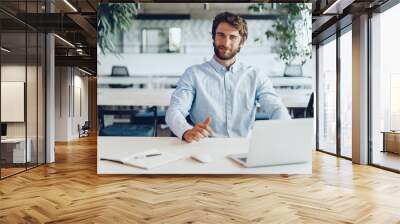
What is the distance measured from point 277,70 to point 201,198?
8.20 ft

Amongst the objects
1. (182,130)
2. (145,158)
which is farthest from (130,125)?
(182,130)

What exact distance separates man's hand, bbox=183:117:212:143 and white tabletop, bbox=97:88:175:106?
1.87 ft

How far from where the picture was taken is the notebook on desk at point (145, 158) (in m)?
6.15

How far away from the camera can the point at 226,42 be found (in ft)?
20.1

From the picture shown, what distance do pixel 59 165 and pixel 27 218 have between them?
402 centimetres

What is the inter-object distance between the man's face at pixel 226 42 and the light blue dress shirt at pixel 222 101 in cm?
18

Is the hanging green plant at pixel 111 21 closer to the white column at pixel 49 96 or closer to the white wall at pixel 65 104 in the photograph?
the white column at pixel 49 96

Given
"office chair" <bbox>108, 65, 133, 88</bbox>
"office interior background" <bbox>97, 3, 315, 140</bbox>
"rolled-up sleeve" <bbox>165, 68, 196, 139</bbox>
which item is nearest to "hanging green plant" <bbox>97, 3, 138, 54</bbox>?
"office interior background" <bbox>97, 3, 315, 140</bbox>

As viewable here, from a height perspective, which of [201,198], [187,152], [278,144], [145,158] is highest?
[278,144]

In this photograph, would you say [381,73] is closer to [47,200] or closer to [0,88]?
[47,200]

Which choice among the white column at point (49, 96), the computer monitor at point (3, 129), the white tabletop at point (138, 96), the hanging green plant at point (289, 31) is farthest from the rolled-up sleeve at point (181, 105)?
the white column at point (49, 96)

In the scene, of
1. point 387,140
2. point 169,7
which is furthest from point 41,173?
point 387,140

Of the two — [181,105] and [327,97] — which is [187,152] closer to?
[181,105]

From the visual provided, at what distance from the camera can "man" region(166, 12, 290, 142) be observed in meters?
6.07
